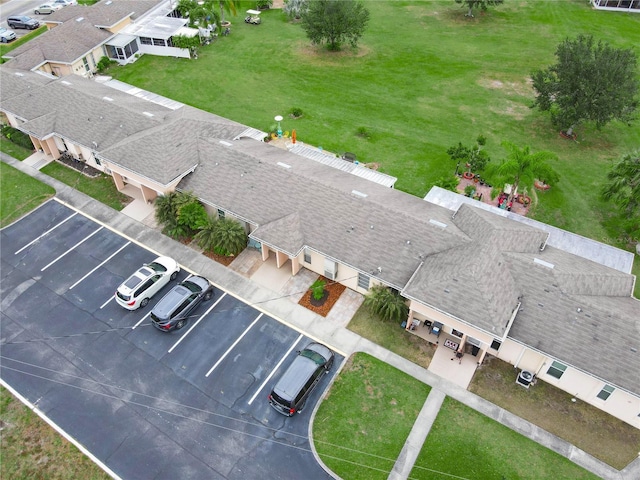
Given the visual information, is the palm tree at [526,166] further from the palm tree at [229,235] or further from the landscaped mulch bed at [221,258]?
the landscaped mulch bed at [221,258]

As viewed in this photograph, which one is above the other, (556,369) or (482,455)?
(556,369)

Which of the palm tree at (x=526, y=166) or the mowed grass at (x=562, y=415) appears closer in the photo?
the mowed grass at (x=562, y=415)

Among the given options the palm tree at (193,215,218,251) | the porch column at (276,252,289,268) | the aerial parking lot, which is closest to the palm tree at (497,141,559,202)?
the porch column at (276,252,289,268)

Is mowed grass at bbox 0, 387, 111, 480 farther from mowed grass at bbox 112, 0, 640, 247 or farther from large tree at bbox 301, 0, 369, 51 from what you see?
large tree at bbox 301, 0, 369, 51

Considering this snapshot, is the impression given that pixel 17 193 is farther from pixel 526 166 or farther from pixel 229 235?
pixel 526 166

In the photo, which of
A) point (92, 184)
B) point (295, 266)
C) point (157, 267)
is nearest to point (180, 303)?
point (157, 267)

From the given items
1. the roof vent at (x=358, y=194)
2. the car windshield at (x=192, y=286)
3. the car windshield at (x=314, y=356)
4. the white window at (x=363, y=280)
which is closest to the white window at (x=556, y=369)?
the white window at (x=363, y=280)

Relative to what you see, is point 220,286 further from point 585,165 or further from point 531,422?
point 585,165
